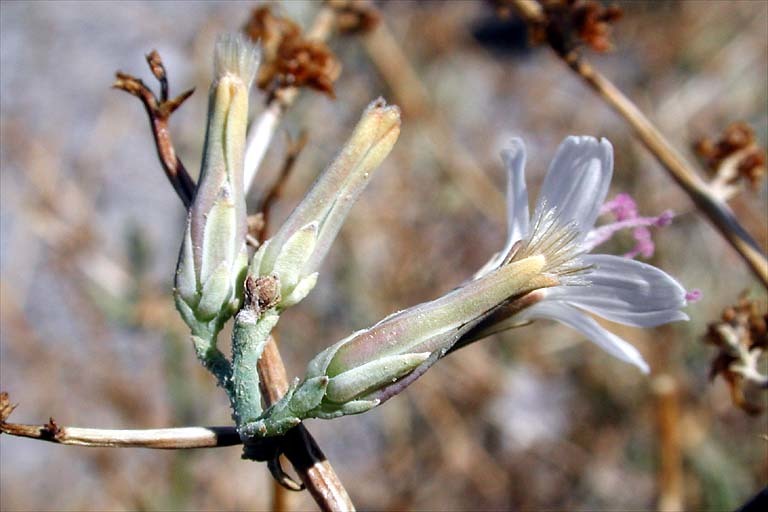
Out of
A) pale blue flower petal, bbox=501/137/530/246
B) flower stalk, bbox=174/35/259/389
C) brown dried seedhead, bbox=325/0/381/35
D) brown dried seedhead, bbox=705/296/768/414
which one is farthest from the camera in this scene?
brown dried seedhead, bbox=325/0/381/35

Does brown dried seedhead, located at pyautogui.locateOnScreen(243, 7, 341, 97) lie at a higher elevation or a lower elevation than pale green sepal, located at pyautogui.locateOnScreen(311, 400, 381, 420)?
higher

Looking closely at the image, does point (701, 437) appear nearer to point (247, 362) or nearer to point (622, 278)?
point (622, 278)

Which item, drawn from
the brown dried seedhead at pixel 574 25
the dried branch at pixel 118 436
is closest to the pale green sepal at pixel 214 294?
the dried branch at pixel 118 436

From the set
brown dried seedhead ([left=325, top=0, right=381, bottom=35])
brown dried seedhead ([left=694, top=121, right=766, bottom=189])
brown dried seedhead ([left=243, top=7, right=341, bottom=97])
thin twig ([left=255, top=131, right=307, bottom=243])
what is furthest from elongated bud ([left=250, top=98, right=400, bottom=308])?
brown dried seedhead ([left=325, top=0, right=381, bottom=35])

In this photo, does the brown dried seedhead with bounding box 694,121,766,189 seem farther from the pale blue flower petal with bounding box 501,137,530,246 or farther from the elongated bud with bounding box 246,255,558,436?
the elongated bud with bounding box 246,255,558,436

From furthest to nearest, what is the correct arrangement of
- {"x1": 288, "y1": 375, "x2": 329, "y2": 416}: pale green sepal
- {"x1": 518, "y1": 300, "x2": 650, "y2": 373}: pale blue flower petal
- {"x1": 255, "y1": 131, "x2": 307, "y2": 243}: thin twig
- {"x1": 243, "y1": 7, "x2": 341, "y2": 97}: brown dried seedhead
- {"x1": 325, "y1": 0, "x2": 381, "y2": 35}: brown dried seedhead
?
{"x1": 325, "y1": 0, "x2": 381, "y2": 35}: brown dried seedhead
{"x1": 243, "y1": 7, "x2": 341, "y2": 97}: brown dried seedhead
{"x1": 255, "y1": 131, "x2": 307, "y2": 243}: thin twig
{"x1": 518, "y1": 300, "x2": 650, "y2": 373}: pale blue flower petal
{"x1": 288, "y1": 375, "x2": 329, "y2": 416}: pale green sepal

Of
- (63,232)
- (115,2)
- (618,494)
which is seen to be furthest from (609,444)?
(115,2)
